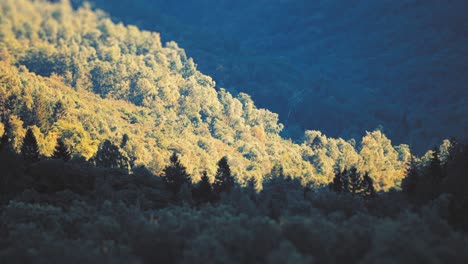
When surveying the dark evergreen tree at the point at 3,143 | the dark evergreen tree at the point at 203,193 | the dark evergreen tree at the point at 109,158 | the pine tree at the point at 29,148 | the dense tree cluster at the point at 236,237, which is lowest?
the dense tree cluster at the point at 236,237

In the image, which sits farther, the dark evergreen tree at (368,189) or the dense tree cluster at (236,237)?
the dark evergreen tree at (368,189)

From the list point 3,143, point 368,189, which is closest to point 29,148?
point 3,143

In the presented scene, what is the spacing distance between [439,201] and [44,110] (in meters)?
114

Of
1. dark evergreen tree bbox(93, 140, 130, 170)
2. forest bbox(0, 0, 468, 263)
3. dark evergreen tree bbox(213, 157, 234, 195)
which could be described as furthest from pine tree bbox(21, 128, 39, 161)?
dark evergreen tree bbox(213, 157, 234, 195)

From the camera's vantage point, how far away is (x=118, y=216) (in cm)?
3266

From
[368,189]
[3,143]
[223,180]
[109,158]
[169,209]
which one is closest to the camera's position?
[169,209]

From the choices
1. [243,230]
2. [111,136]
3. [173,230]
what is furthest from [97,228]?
[111,136]

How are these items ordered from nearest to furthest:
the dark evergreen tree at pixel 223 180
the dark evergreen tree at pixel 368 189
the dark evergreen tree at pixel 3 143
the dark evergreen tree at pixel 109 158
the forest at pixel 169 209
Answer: the forest at pixel 169 209 < the dark evergreen tree at pixel 3 143 < the dark evergreen tree at pixel 368 189 < the dark evergreen tree at pixel 223 180 < the dark evergreen tree at pixel 109 158

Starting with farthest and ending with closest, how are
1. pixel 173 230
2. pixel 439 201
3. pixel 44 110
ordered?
pixel 44 110
pixel 439 201
pixel 173 230

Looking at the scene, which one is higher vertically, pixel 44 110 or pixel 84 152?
pixel 44 110

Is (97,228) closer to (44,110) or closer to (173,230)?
(173,230)

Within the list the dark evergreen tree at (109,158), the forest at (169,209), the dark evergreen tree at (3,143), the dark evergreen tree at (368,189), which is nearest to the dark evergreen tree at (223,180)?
the forest at (169,209)

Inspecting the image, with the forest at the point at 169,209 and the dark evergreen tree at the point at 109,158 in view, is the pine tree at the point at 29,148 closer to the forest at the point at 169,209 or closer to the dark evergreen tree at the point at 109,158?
the forest at the point at 169,209

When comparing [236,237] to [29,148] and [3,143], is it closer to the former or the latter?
[3,143]
